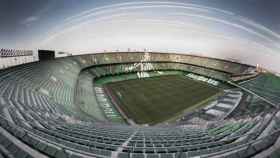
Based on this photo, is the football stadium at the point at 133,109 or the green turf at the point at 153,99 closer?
the football stadium at the point at 133,109

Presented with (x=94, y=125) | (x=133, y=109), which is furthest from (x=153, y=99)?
(x=94, y=125)

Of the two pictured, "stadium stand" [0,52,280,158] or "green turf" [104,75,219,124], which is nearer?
"stadium stand" [0,52,280,158]

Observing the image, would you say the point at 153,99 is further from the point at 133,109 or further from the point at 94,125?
the point at 94,125

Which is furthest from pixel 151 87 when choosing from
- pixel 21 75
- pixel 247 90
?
pixel 21 75

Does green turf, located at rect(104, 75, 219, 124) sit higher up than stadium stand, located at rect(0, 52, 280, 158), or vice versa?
stadium stand, located at rect(0, 52, 280, 158)
